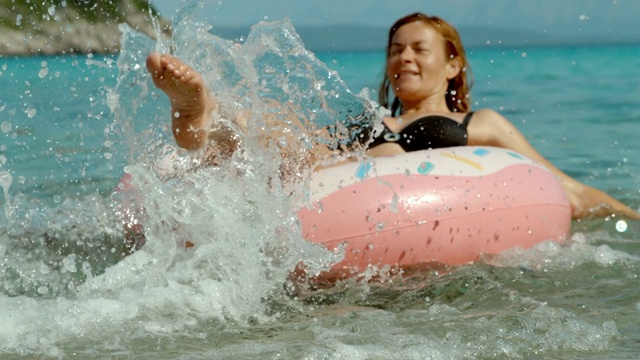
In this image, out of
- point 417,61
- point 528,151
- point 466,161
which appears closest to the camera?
point 466,161

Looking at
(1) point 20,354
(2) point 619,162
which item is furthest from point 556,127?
(1) point 20,354

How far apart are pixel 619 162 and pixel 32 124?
594 centimetres

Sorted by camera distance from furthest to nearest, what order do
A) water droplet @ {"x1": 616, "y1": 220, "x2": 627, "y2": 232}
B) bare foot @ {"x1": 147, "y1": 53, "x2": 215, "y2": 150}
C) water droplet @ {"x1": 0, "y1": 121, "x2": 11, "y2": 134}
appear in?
1. water droplet @ {"x1": 0, "y1": 121, "x2": 11, "y2": 134}
2. water droplet @ {"x1": 616, "y1": 220, "x2": 627, "y2": 232}
3. bare foot @ {"x1": 147, "y1": 53, "x2": 215, "y2": 150}

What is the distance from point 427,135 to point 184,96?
1290 mm

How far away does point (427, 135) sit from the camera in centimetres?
430

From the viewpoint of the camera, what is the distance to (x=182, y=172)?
12.2ft

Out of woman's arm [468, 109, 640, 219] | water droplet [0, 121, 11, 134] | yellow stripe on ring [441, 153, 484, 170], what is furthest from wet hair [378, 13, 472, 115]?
water droplet [0, 121, 11, 134]

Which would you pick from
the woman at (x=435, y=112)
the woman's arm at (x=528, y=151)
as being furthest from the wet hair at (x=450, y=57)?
the woman's arm at (x=528, y=151)

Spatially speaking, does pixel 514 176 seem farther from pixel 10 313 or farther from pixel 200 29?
pixel 10 313

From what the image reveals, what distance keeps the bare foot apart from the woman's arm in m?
1.36

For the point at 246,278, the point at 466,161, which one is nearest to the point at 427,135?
the point at 466,161

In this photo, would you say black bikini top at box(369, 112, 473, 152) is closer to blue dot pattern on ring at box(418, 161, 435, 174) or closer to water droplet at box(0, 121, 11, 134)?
blue dot pattern on ring at box(418, 161, 435, 174)

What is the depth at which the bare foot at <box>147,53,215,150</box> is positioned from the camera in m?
3.35

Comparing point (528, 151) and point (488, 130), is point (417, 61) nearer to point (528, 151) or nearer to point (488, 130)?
point (488, 130)
